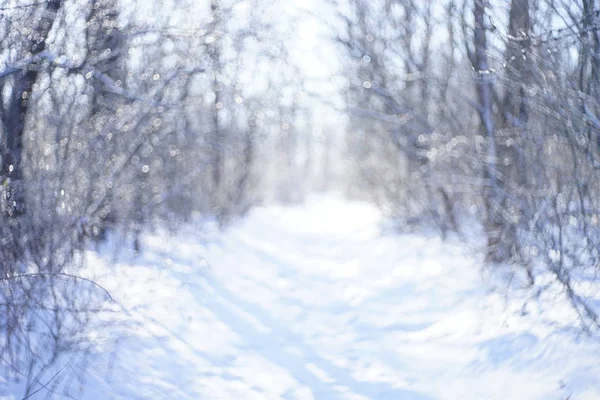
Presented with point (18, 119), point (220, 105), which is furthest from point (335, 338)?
point (220, 105)

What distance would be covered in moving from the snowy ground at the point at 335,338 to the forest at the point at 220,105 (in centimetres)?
41

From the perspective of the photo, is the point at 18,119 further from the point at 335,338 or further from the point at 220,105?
the point at 220,105

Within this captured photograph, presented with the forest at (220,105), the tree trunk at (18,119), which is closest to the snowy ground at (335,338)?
the forest at (220,105)

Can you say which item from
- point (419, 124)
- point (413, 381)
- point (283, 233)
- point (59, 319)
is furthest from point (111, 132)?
point (283, 233)

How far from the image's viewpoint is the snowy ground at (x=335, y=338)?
14.8 feet

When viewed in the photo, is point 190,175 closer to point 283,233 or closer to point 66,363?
point 283,233

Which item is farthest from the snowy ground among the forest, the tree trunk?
the tree trunk

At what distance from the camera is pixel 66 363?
4.39m

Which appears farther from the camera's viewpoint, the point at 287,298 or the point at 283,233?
the point at 283,233

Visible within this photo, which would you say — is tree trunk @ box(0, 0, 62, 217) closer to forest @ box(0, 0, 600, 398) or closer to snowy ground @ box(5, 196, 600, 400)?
forest @ box(0, 0, 600, 398)

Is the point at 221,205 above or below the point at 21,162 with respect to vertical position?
below

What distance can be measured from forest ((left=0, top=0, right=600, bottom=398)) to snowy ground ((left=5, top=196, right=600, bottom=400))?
0.41 m

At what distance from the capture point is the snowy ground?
4520 mm

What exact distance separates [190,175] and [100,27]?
6839 mm
